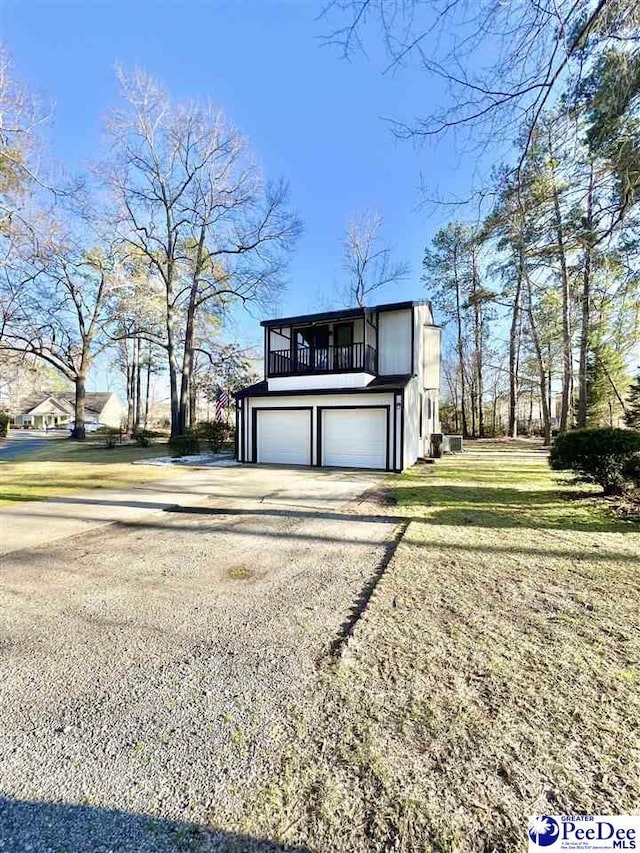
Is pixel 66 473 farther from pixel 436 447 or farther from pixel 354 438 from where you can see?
pixel 436 447

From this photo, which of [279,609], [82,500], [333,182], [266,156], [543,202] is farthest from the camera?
[266,156]

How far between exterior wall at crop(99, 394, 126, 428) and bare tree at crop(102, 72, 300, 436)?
40.2 metres

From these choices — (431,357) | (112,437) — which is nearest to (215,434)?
(112,437)

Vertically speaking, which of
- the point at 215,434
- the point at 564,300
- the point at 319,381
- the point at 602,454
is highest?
the point at 564,300

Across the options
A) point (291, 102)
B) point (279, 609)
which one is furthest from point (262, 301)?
point (279, 609)

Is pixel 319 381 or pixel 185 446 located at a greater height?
pixel 319 381

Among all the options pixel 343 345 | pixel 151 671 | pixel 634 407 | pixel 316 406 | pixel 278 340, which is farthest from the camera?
pixel 634 407

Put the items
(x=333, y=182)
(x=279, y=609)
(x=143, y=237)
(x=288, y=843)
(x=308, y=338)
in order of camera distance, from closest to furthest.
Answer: (x=288, y=843) < (x=279, y=609) < (x=308, y=338) < (x=333, y=182) < (x=143, y=237)

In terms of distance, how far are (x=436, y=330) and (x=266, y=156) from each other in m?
12.2

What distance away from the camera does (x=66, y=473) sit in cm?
1133

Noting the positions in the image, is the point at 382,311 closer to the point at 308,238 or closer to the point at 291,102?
the point at 291,102

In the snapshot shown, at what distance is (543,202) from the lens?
4.73m

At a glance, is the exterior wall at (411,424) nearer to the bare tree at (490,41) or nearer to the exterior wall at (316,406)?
the exterior wall at (316,406)

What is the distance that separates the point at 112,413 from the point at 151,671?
2551 inches
